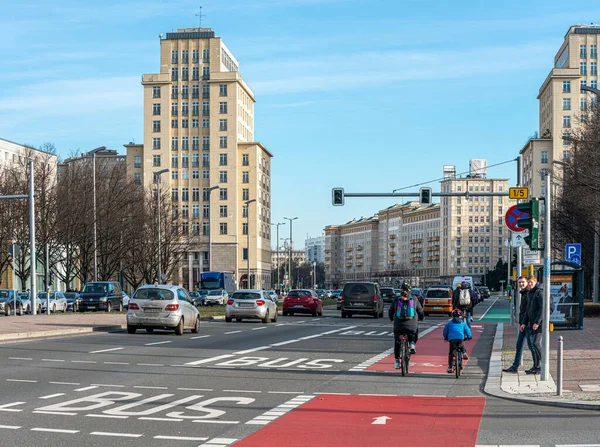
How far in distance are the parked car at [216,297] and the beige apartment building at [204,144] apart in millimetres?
48819

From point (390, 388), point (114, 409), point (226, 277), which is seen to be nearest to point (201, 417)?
point (114, 409)

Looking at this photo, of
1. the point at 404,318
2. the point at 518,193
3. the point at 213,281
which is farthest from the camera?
the point at 213,281

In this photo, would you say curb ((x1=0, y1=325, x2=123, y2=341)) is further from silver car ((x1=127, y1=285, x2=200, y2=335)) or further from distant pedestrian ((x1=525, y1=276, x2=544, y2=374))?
distant pedestrian ((x1=525, y1=276, x2=544, y2=374))

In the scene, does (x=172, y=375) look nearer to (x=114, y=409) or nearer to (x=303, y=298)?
(x=114, y=409)

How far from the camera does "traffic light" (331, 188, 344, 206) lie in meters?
38.2

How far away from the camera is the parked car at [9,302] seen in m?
49.3

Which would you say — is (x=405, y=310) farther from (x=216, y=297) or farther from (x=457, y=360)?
(x=216, y=297)

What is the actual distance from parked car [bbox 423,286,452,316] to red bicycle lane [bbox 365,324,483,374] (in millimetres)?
23874

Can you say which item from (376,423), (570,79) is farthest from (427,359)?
(570,79)

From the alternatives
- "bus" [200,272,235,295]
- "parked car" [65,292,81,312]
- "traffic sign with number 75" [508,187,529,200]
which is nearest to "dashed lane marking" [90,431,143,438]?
"traffic sign with number 75" [508,187,529,200]

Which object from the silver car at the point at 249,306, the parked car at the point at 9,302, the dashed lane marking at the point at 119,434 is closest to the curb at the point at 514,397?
the dashed lane marking at the point at 119,434

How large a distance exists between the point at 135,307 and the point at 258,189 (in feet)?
339

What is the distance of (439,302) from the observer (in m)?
54.0

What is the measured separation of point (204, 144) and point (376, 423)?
396 ft
